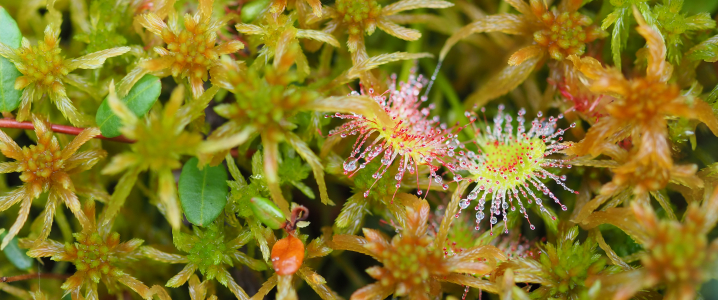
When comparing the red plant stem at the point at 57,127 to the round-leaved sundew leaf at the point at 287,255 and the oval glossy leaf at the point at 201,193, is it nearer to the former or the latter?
the oval glossy leaf at the point at 201,193

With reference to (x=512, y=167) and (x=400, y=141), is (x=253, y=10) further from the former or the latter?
(x=512, y=167)

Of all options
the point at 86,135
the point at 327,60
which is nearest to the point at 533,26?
the point at 327,60

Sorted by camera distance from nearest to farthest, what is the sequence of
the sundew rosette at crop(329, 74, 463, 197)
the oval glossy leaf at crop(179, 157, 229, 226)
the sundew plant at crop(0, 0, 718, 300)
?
the sundew plant at crop(0, 0, 718, 300) → the oval glossy leaf at crop(179, 157, 229, 226) → the sundew rosette at crop(329, 74, 463, 197)

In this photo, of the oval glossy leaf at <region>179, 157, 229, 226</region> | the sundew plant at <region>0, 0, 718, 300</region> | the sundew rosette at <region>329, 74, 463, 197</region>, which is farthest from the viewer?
the sundew rosette at <region>329, 74, 463, 197</region>

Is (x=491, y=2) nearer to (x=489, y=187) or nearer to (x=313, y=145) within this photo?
(x=489, y=187)

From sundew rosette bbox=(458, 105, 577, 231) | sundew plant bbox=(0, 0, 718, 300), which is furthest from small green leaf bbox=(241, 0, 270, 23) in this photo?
sundew rosette bbox=(458, 105, 577, 231)

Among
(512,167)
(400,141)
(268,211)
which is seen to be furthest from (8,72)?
(512,167)

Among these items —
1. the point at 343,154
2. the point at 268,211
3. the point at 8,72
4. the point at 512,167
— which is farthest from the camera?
the point at 343,154

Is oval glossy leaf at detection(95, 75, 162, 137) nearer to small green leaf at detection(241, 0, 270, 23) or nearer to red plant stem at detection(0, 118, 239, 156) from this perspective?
red plant stem at detection(0, 118, 239, 156)
